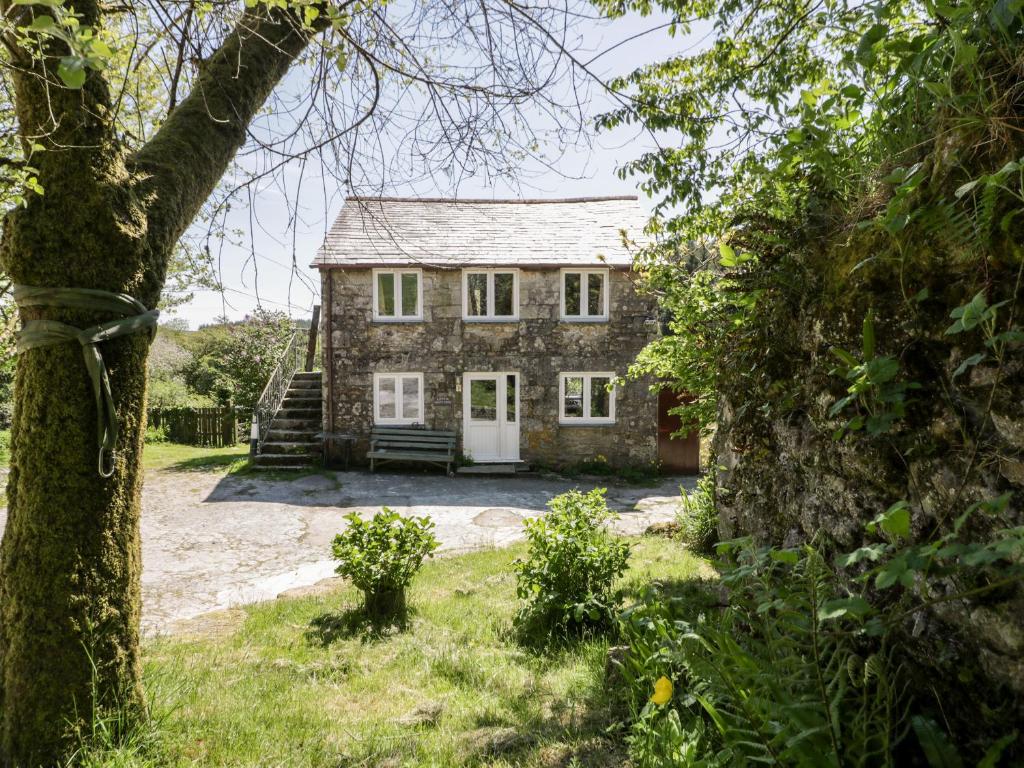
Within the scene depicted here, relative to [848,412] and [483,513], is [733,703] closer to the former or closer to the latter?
[848,412]

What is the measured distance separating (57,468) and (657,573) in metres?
5.27

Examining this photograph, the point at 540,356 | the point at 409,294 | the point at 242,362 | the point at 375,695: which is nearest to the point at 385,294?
the point at 409,294

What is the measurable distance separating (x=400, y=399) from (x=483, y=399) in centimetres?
226

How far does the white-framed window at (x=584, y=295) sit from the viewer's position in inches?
591

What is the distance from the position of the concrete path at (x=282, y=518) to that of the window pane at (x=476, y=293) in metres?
4.60

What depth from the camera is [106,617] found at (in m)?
2.43

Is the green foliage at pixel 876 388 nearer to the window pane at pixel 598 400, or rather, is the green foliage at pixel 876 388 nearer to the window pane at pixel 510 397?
the window pane at pixel 598 400

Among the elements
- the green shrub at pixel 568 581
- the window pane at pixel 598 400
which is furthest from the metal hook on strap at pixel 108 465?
the window pane at pixel 598 400

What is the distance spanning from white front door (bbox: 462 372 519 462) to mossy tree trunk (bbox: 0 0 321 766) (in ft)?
41.3

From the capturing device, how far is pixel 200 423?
59.0 ft

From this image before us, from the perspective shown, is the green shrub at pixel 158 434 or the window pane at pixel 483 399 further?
the green shrub at pixel 158 434

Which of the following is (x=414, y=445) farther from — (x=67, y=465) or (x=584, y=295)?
(x=67, y=465)

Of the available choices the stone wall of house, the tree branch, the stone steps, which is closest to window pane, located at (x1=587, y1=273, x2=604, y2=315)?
the stone wall of house

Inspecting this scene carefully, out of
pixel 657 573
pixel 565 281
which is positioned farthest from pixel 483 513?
pixel 565 281
